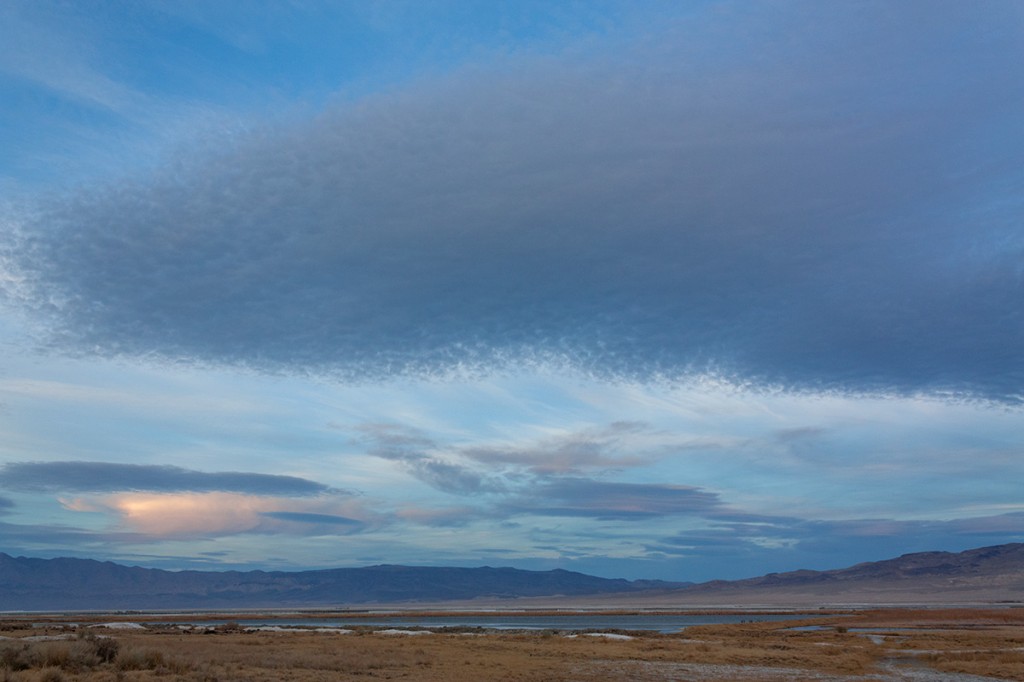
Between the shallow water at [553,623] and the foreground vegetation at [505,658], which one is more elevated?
the foreground vegetation at [505,658]

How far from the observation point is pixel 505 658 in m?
35.4

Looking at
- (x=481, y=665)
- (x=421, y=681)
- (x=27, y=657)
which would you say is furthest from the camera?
(x=481, y=665)

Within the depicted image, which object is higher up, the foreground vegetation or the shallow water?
the foreground vegetation

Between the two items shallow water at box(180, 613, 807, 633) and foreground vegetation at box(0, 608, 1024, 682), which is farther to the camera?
shallow water at box(180, 613, 807, 633)

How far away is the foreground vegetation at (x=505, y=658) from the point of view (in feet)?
80.7

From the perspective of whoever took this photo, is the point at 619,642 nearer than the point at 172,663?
No

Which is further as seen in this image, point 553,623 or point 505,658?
point 553,623

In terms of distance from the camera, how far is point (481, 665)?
32.2m

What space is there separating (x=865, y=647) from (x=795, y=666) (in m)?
12.7

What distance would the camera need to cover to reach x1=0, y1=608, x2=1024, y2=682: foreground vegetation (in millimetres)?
24594

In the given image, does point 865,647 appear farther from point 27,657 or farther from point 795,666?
point 27,657

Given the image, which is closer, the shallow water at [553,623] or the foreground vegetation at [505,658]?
the foreground vegetation at [505,658]

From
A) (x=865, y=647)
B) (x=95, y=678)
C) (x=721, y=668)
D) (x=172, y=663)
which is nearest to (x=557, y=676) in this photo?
(x=721, y=668)

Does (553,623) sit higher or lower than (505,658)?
lower
